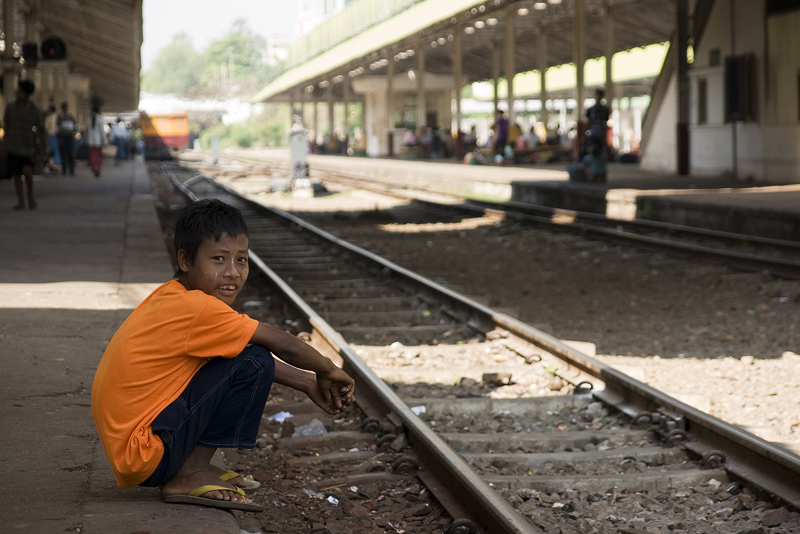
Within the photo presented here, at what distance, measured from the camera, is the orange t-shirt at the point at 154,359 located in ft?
10.0

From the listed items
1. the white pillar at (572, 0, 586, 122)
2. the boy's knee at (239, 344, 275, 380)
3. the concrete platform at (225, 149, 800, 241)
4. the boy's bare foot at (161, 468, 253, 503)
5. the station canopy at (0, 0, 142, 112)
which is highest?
the station canopy at (0, 0, 142, 112)

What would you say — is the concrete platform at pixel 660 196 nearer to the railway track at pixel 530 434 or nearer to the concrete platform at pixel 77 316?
the concrete platform at pixel 77 316

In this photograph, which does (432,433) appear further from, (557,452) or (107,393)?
(107,393)

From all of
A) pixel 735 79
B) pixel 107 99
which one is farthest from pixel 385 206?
pixel 107 99

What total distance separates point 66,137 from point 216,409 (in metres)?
22.1

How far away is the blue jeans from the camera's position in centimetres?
316

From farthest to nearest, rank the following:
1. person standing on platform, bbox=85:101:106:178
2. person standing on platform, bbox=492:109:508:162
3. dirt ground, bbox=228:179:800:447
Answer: person standing on platform, bbox=492:109:508:162, person standing on platform, bbox=85:101:106:178, dirt ground, bbox=228:179:800:447

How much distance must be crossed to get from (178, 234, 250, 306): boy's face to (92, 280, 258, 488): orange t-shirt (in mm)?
61

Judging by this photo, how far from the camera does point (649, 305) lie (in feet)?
28.1

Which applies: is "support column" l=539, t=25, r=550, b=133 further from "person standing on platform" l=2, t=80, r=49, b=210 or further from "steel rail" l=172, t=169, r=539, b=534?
"steel rail" l=172, t=169, r=539, b=534

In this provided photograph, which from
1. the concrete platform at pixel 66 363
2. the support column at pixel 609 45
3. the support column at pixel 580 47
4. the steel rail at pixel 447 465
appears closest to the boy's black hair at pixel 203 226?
the concrete platform at pixel 66 363

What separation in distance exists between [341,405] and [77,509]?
0.93 meters

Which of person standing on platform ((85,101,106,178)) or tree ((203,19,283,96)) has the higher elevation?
tree ((203,19,283,96))

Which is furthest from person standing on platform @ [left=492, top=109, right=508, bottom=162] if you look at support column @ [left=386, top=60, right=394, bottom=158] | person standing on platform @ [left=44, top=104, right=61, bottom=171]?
person standing on platform @ [left=44, top=104, right=61, bottom=171]
